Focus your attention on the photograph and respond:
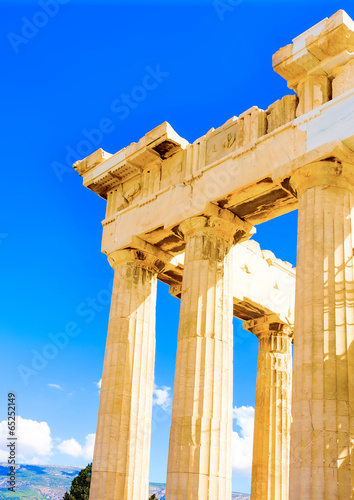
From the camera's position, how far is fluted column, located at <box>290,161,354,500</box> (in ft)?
58.8

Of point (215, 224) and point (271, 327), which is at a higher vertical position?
point (215, 224)

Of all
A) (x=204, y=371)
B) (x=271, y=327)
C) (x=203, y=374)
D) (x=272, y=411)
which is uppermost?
(x=271, y=327)

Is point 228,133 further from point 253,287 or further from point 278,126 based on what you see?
point 253,287

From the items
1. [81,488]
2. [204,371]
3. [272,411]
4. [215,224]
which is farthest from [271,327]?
[81,488]

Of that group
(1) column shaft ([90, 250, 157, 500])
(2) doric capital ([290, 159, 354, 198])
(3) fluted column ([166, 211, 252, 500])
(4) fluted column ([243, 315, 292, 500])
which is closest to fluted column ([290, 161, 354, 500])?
(2) doric capital ([290, 159, 354, 198])

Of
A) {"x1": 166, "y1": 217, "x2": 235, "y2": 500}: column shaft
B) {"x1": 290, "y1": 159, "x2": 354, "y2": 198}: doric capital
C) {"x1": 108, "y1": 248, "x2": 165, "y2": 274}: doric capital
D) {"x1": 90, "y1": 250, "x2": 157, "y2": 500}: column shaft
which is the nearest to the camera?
{"x1": 290, "y1": 159, "x2": 354, "y2": 198}: doric capital

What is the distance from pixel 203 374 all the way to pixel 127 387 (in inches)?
201

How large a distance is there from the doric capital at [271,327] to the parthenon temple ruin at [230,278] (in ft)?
6.07

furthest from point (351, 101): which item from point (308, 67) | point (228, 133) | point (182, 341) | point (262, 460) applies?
point (262, 460)

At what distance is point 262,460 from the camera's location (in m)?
33.2

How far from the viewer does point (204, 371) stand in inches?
948

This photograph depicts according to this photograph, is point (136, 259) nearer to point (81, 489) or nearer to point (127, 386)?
point (127, 386)

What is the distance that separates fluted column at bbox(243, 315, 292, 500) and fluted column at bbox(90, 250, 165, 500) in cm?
808

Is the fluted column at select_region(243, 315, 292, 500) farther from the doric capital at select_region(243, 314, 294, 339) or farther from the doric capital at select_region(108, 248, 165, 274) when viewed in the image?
the doric capital at select_region(108, 248, 165, 274)
